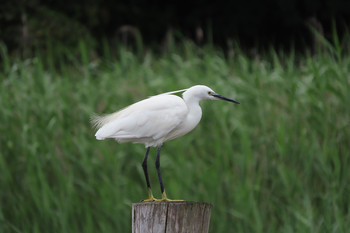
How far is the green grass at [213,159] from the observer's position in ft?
12.6

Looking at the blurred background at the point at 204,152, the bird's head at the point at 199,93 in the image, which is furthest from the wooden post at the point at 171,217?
the blurred background at the point at 204,152

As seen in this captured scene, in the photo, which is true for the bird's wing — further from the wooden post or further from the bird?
the wooden post

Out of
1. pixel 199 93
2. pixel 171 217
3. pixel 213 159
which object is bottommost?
pixel 171 217

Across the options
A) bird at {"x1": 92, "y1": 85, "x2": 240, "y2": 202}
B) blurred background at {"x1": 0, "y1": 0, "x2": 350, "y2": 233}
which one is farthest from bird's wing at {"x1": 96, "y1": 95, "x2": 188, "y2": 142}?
blurred background at {"x1": 0, "y1": 0, "x2": 350, "y2": 233}

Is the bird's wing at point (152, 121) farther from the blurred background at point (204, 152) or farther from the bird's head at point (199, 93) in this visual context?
the blurred background at point (204, 152)

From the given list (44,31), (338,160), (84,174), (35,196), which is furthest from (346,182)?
(44,31)

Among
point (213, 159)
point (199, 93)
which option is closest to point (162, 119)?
point (199, 93)

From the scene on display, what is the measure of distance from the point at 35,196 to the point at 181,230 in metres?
2.11

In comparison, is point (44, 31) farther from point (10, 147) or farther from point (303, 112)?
point (303, 112)

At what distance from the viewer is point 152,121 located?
94.8 inches

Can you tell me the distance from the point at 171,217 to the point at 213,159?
6.29 feet

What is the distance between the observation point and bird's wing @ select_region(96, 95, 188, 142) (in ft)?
7.78

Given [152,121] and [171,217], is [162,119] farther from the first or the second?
[171,217]

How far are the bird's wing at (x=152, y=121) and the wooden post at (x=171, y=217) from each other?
1.11 ft
